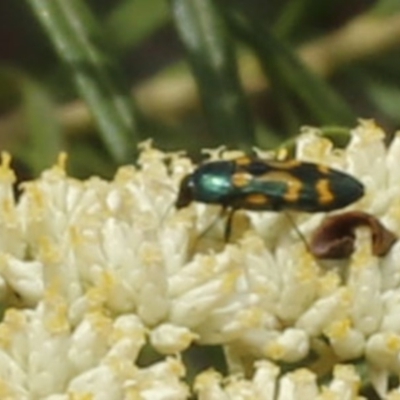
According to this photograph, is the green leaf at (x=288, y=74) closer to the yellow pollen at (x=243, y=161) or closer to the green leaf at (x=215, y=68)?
the green leaf at (x=215, y=68)

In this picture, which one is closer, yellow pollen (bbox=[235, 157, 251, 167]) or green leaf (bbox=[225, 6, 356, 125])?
yellow pollen (bbox=[235, 157, 251, 167])

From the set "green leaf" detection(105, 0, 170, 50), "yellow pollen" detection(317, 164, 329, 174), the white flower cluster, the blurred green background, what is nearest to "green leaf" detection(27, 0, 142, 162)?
the blurred green background

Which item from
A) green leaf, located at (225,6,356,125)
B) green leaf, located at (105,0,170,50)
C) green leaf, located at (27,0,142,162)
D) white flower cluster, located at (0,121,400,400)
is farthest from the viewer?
green leaf, located at (105,0,170,50)

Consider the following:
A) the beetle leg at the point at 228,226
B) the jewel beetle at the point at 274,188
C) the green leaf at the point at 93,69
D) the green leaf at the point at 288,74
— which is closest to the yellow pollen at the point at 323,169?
the jewel beetle at the point at 274,188

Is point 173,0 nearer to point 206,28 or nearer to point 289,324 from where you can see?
point 206,28

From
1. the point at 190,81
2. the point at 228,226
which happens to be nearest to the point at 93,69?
the point at 228,226

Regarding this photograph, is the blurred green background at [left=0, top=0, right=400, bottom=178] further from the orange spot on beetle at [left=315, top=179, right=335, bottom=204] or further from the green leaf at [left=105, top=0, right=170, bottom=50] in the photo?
the orange spot on beetle at [left=315, top=179, right=335, bottom=204]

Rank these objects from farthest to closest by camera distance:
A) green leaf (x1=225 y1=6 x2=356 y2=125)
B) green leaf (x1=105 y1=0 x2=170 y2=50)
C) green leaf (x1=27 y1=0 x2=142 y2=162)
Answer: green leaf (x1=105 y1=0 x2=170 y2=50) → green leaf (x1=225 y1=6 x2=356 y2=125) → green leaf (x1=27 y1=0 x2=142 y2=162)
